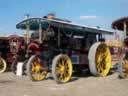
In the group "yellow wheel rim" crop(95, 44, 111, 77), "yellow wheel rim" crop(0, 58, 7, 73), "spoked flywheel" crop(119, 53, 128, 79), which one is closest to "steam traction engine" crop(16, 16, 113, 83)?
"yellow wheel rim" crop(95, 44, 111, 77)

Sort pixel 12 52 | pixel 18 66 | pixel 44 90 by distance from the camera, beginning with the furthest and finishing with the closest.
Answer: pixel 12 52 < pixel 18 66 < pixel 44 90

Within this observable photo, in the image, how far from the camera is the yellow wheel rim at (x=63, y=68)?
39.3ft

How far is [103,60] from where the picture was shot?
14000mm

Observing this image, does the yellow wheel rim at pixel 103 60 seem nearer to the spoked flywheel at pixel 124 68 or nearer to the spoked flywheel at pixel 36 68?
the spoked flywheel at pixel 124 68

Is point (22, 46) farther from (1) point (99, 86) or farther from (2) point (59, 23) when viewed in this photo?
(1) point (99, 86)

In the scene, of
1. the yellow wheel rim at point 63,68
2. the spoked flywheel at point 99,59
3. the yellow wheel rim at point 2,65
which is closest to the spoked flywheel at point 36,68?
the yellow wheel rim at point 63,68

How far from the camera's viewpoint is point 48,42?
41.3 feet

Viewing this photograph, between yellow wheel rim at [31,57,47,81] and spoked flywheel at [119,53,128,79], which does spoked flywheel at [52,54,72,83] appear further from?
spoked flywheel at [119,53,128,79]

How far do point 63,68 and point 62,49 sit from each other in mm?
1063

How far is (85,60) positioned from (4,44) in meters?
5.83

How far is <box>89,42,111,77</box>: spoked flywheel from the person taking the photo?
523 inches

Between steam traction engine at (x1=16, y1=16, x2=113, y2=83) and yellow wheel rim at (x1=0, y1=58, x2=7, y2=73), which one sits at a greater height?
steam traction engine at (x1=16, y1=16, x2=113, y2=83)

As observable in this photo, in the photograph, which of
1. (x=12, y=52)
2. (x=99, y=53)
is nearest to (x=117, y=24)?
(x=99, y=53)

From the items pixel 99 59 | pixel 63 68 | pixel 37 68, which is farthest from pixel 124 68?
pixel 37 68
